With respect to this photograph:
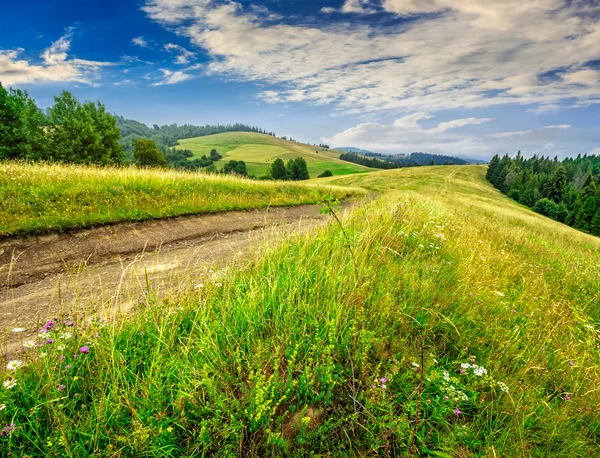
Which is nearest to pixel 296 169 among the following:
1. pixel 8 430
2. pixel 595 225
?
pixel 595 225

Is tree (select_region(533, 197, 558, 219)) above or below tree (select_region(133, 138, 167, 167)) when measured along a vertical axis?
below

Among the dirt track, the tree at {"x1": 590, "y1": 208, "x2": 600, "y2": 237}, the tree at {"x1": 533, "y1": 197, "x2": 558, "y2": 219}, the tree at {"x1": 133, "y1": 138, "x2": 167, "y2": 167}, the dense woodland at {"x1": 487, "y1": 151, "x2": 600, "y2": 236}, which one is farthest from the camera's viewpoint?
the tree at {"x1": 533, "y1": 197, "x2": 558, "y2": 219}

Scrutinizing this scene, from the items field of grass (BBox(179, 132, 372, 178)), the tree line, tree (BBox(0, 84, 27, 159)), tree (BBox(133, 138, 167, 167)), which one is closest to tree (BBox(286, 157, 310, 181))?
field of grass (BBox(179, 132, 372, 178))

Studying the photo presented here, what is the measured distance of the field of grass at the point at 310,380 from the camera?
1.85m

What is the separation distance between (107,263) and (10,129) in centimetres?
3913

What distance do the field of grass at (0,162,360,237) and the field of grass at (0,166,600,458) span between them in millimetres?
6455

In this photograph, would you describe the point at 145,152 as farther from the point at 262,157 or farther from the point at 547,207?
the point at 262,157

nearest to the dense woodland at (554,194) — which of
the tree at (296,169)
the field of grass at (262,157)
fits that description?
the field of grass at (262,157)

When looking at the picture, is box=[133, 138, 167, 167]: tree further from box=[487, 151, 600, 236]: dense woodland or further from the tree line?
box=[487, 151, 600, 236]: dense woodland

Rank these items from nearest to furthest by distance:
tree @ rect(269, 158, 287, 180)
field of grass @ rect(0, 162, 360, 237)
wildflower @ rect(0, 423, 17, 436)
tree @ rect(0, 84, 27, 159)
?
wildflower @ rect(0, 423, 17, 436)
field of grass @ rect(0, 162, 360, 237)
tree @ rect(0, 84, 27, 159)
tree @ rect(269, 158, 287, 180)

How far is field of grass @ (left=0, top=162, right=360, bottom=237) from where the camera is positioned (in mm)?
7367

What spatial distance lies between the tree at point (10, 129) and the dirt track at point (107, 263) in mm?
33642

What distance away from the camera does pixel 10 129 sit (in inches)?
1181

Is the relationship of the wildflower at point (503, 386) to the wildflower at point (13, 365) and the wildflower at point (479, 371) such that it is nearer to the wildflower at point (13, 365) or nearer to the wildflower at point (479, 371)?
the wildflower at point (479, 371)
